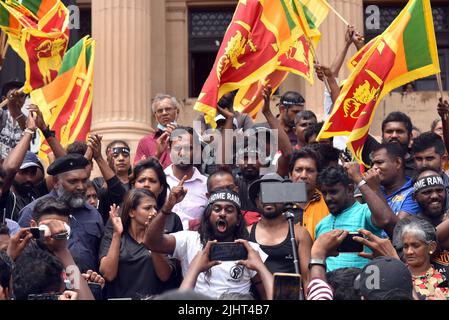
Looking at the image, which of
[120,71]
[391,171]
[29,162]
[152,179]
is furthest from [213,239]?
[120,71]

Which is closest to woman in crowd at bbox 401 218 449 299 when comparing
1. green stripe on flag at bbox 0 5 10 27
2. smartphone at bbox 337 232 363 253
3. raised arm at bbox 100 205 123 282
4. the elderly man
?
smartphone at bbox 337 232 363 253

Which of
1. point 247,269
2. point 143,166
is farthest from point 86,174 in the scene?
point 247,269

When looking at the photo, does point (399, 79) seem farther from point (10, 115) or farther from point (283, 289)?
point (283, 289)

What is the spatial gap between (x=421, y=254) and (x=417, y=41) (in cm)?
349

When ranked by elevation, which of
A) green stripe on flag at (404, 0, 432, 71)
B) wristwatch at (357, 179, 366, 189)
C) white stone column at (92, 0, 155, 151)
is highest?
white stone column at (92, 0, 155, 151)

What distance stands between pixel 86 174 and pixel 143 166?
0.52 meters

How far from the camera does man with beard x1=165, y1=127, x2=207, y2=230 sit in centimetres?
1123

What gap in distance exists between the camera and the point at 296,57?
1277 cm

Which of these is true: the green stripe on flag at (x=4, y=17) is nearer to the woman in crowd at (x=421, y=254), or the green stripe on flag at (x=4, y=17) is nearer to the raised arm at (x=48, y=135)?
the raised arm at (x=48, y=135)

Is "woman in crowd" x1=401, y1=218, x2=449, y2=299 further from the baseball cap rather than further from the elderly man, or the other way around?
the baseball cap

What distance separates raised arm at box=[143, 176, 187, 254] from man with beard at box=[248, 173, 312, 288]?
24.8 inches

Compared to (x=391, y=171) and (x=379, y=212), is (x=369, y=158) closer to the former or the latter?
(x=391, y=171)

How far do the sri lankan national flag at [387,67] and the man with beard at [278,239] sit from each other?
1670mm

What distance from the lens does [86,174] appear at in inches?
431
